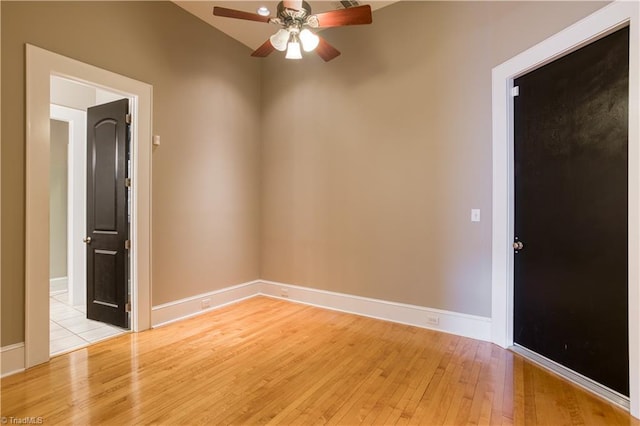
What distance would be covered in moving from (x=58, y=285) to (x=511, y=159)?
656 centimetres

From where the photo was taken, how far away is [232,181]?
173 inches

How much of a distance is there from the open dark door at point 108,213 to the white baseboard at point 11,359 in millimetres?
906

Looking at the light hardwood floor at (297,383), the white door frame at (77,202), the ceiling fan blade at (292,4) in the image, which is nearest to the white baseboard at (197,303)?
the light hardwood floor at (297,383)

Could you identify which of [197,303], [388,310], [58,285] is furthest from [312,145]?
[58,285]

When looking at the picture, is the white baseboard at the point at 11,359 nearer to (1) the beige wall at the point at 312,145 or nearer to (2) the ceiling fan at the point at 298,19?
(1) the beige wall at the point at 312,145

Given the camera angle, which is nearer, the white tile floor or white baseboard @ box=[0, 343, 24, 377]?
white baseboard @ box=[0, 343, 24, 377]

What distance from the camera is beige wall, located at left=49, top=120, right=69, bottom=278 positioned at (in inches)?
202

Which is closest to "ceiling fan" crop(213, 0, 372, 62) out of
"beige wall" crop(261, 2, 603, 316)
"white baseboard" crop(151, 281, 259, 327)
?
"beige wall" crop(261, 2, 603, 316)

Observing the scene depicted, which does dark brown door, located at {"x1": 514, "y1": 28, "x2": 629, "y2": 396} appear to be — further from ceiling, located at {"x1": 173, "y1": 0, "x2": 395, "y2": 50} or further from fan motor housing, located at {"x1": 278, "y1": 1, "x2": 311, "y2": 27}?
ceiling, located at {"x1": 173, "y1": 0, "x2": 395, "y2": 50}

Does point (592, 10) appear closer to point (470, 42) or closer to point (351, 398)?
point (470, 42)

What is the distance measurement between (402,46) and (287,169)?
2097 mm

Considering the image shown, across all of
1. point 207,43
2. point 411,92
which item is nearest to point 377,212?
point 411,92

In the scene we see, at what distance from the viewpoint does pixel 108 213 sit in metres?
3.48

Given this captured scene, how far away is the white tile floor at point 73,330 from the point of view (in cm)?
300
